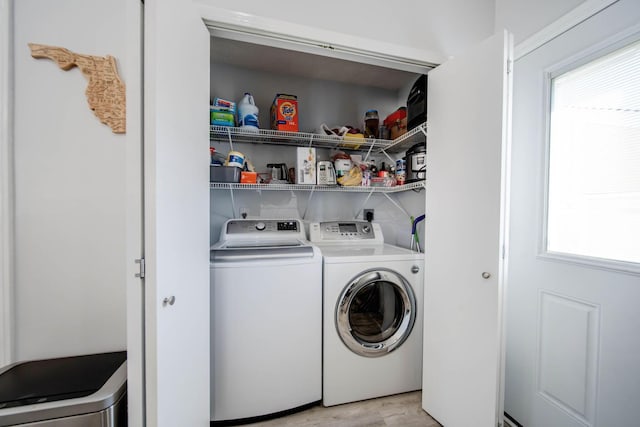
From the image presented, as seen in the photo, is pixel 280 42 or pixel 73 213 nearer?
pixel 73 213

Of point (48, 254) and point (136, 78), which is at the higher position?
point (136, 78)

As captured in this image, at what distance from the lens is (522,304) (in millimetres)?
1386

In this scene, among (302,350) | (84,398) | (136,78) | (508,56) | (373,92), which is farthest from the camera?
(373,92)

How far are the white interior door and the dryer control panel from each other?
0.66m

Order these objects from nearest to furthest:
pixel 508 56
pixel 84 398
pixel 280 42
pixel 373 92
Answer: pixel 84 398 < pixel 508 56 < pixel 280 42 < pixel 373 92

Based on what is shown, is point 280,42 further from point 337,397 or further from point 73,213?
point 337,397

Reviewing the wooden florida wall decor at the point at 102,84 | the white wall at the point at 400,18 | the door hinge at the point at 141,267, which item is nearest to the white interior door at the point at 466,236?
the white wall at the point at 400,18

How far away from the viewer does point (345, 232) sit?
2076 millimetres

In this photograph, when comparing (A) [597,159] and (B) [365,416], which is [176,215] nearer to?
(B) [365,416]

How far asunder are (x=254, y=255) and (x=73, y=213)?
0.88 metres

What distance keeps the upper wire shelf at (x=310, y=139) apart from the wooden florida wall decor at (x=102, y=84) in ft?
1.86

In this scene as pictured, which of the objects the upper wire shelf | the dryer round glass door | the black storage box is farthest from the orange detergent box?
the dryer round glass door

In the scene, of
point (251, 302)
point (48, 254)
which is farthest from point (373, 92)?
point (48, 254)

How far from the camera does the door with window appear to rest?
3.24 feet
